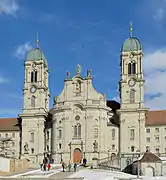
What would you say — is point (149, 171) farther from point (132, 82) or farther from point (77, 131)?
point (132, 82)

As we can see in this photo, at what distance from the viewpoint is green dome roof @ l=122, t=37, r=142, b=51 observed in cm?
9519

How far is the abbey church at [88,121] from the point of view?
294ft

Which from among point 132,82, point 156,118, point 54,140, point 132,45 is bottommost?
point 54,140

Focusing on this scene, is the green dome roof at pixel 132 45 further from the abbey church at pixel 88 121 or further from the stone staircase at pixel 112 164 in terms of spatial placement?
the stone staircase at pixel 112 164

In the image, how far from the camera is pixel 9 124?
104 m

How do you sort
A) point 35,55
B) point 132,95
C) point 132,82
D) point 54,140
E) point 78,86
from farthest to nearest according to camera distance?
point 35,55 → point 132,82 → point 132,95 → point 78,86 → point 54,140

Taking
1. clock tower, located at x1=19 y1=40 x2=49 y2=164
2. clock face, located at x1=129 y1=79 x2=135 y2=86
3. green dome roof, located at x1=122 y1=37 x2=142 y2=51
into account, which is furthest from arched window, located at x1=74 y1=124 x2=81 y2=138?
green dome roof, located at x1=122 y1=37 x2=142 y2=51

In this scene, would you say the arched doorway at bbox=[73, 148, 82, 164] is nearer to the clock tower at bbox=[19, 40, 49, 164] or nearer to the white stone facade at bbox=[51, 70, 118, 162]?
the white stone facade at bbox=[51, 70, 118, 162]

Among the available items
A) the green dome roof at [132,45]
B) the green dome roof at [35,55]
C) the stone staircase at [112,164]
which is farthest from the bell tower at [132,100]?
the green dome roof at [35,55]

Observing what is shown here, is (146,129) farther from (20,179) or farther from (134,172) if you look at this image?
(20,179)

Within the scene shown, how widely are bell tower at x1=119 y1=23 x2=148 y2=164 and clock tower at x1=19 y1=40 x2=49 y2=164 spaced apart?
53.2 ft

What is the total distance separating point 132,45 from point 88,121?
60.2 ft

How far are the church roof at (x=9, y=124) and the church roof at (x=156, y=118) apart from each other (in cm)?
2753

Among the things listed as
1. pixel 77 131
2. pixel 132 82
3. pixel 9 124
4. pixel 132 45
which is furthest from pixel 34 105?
pixel 132 45
